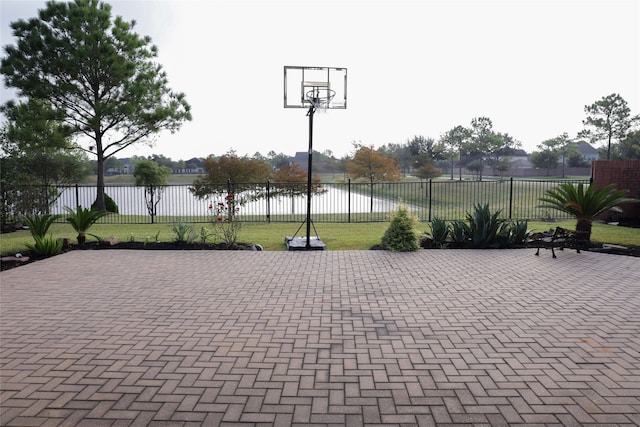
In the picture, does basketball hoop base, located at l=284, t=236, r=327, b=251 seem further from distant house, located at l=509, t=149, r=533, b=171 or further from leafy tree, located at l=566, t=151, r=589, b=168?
distant house, located at l=509, t=149, r=533, b=171

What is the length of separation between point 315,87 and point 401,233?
3.89 m

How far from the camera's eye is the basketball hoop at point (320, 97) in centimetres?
977

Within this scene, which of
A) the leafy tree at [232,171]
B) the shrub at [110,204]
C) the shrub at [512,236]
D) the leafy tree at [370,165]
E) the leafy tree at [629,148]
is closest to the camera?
the shrub at [512,236]

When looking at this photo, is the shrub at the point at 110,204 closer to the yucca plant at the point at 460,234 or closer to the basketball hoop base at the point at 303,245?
the basketball hoop base at the point at 303,245

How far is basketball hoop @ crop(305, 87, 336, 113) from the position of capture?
9.77 m

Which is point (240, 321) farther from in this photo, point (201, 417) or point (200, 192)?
point (200, 192)

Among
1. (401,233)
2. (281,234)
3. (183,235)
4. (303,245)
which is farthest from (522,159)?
(183,235)

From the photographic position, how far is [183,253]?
938 centimetres

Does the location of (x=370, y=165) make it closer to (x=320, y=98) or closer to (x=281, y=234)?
(x=281, y=234)

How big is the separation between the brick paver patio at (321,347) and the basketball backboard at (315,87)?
4439 millimetres

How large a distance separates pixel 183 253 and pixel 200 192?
41.5 feet

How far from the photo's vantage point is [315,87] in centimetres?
1007

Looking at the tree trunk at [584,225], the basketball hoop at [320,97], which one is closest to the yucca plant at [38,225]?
the basketball hoop at [320,97]

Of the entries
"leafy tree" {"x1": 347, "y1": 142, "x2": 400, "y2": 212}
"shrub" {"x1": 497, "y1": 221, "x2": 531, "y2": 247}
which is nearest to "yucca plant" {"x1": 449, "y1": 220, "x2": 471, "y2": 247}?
"shrub" {"x1": 497, "y1": 221, "x2": 531, "y2": 247}
